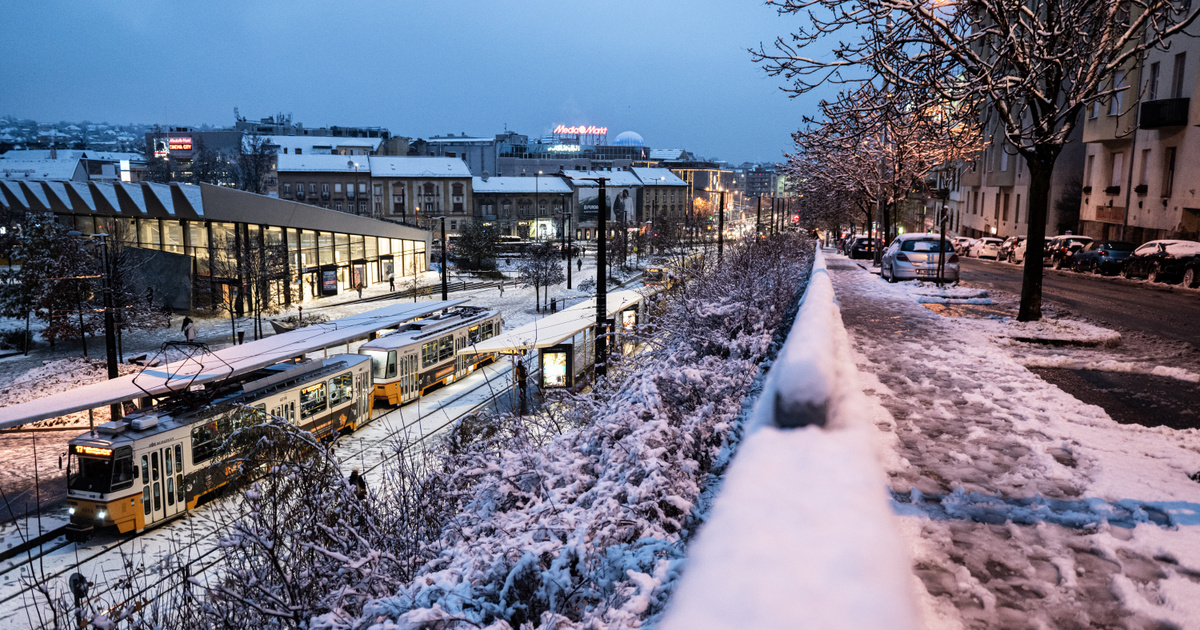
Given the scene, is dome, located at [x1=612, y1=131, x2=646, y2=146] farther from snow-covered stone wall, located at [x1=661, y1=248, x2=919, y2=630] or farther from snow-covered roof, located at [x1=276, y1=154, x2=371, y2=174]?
snow-covered stone wall, located at [x1=661, y1=248, x2=919, y2=630]

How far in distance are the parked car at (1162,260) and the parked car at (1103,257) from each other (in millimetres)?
1366

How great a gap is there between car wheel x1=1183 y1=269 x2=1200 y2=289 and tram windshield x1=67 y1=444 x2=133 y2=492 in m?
27.2

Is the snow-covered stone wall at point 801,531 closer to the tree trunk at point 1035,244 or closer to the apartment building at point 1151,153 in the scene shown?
the tree trunk at point 1035,244

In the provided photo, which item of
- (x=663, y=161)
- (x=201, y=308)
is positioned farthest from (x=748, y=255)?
(x=663, y=161)

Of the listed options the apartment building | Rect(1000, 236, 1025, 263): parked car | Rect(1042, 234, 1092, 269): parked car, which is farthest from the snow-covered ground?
Rect(1000, 236, 1025, 263): parked car

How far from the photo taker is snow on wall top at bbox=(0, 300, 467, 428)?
15.9 metres

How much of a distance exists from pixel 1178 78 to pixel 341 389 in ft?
109

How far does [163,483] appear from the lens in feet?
52.4

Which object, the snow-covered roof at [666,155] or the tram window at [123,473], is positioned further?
the snow-covered roof at [666,155]

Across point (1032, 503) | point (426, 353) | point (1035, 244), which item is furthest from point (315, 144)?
point (1032, 503)

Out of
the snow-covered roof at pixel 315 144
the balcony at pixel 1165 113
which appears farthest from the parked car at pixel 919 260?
the snow-covered roof at pixel 315 144

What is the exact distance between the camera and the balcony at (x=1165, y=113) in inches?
1083

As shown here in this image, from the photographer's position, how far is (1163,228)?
29.8m

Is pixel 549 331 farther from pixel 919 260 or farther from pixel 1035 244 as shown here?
pixel 1035 244
